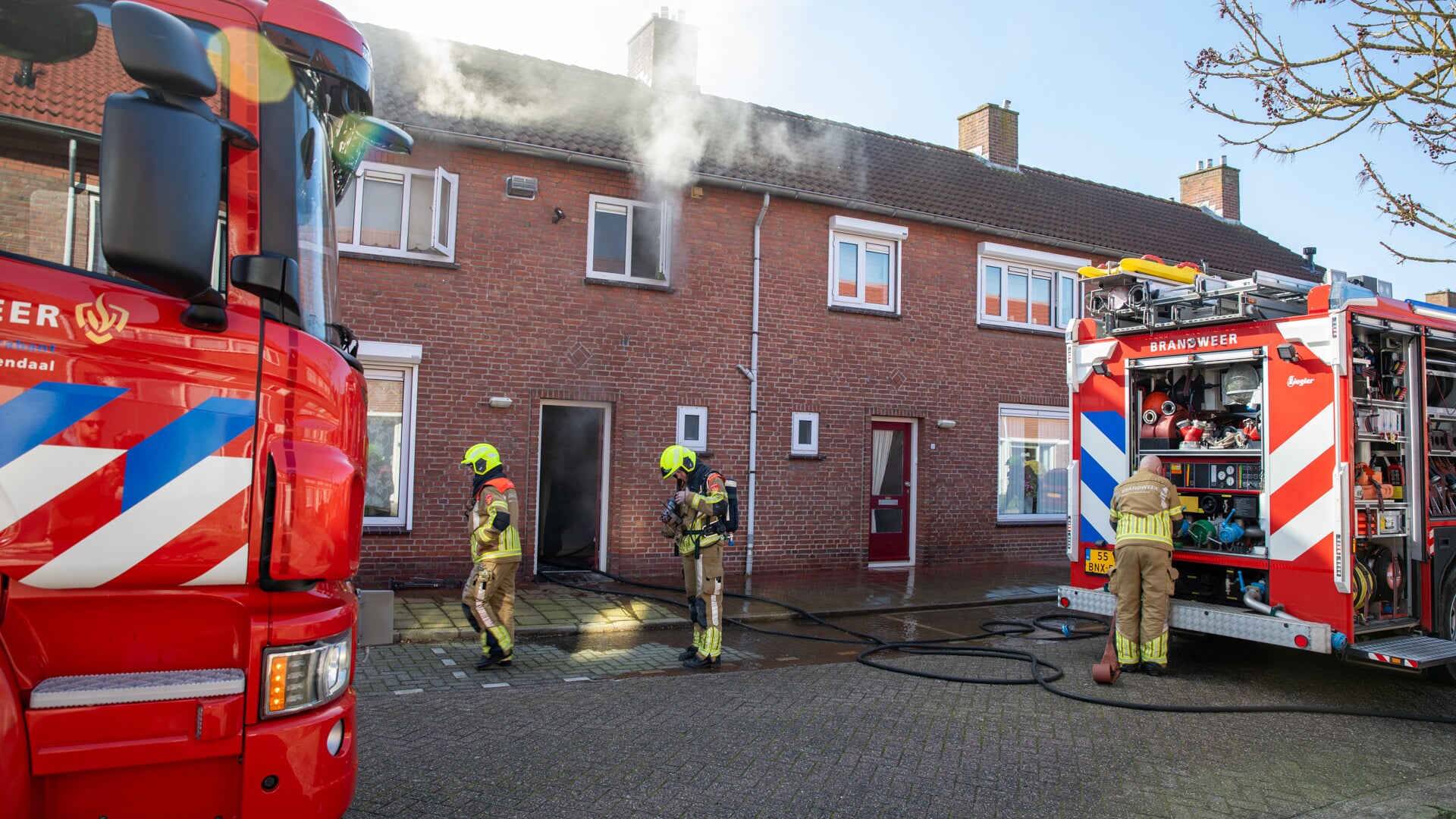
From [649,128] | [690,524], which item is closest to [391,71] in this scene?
[649,128]

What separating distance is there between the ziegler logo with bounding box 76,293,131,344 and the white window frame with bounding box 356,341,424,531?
857 cm

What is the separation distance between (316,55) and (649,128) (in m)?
10.2

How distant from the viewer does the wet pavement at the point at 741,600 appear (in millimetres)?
8852

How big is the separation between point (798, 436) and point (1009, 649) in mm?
5649

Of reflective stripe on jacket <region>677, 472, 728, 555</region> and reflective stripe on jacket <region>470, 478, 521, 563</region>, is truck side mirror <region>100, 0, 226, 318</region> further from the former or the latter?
reflective stripe on jacket <region>677, 472, 728, 555</region>

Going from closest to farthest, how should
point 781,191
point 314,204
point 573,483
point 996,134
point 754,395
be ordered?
1. point 314,204
2. point 573,483
3. point 754,395
4. point 781,191
5. point 996,134


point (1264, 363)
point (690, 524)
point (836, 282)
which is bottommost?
point (690, 524)

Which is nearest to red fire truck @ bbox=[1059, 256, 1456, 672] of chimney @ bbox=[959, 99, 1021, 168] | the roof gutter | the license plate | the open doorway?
the license plate

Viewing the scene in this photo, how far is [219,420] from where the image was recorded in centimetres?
249

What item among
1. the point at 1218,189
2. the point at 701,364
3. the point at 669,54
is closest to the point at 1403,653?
the point at 701,364

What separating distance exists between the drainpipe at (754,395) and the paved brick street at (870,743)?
16.8ft

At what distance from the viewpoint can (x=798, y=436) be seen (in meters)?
13.3

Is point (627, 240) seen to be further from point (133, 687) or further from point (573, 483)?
point (133, 687)

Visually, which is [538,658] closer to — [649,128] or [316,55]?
[316,55]
